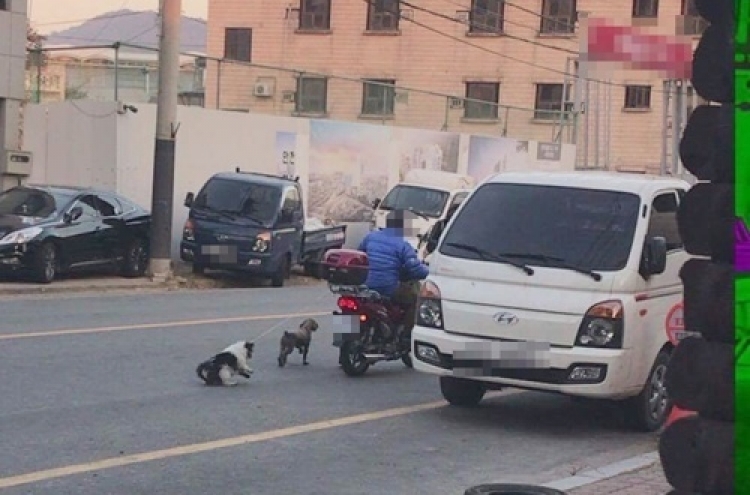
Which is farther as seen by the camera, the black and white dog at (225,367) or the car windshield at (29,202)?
the car windshield at (29,202)

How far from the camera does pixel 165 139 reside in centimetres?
2261

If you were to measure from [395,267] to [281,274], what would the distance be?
11658 mm

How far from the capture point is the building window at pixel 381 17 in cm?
5375

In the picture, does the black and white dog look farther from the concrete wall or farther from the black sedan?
the concrete wall

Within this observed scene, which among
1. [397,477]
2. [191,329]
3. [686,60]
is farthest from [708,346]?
[191,329]

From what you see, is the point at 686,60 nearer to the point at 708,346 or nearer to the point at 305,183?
the point at 708,346

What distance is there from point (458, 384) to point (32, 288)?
10599 mm

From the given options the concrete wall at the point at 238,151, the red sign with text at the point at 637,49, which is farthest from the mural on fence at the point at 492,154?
the red sign with text at the point at 637,49

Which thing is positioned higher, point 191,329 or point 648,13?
point 648,13

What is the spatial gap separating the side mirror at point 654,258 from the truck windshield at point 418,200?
1839cm

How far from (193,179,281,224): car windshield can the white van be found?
12.7 m

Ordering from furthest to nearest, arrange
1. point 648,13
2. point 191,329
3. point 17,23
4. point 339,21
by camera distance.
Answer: point 339,21 < point 17,23 < point 191,329 < point 648,13

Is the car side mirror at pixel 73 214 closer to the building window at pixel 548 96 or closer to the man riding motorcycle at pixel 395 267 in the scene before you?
the man riding motorcycle at pixel 395 267

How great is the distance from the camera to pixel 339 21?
182 ft
